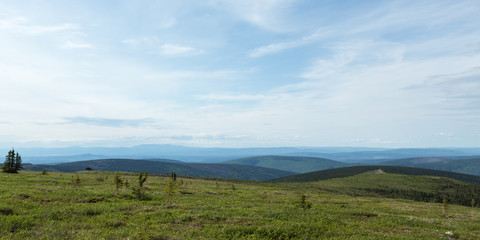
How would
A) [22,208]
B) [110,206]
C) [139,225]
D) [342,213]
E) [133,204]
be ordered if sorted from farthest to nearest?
[342,213]
[133,204]
[110,206]
[22,208]
[139,225]

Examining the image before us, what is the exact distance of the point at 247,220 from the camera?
19906 mm

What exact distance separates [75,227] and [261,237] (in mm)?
11717

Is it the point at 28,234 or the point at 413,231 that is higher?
the point at 28,234

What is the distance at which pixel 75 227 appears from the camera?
16.0 m

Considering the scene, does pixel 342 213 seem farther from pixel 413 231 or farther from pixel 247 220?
pixel 247 220

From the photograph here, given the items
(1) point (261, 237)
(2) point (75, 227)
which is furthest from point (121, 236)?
(1) point (261, 237)

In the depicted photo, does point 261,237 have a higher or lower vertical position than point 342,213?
higher

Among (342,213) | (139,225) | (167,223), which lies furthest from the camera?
(342,213)

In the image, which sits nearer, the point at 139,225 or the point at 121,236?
the point at 121,236

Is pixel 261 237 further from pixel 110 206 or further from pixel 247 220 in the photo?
pixel 110 206

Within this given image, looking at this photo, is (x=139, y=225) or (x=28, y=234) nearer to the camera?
(x=28, y=234)

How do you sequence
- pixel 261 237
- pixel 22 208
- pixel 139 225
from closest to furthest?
pixel 261 237
pixel 139 225
pixel 22 208

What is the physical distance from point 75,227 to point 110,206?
7001 millimetres

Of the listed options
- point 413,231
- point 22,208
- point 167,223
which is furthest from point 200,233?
point 413,231
